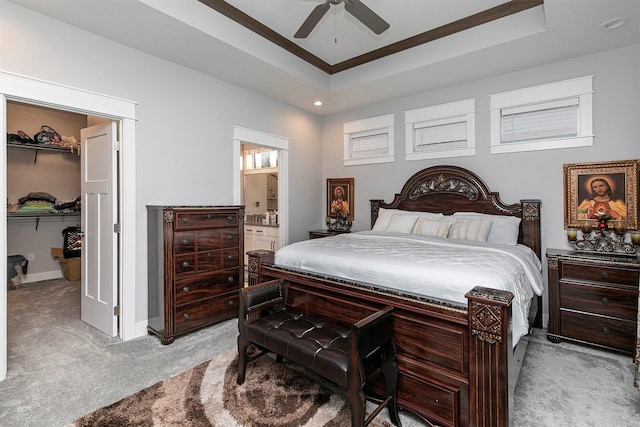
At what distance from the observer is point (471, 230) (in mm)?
3289

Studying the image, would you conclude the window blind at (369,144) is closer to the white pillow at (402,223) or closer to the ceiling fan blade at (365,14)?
the white pillow at (402,223)

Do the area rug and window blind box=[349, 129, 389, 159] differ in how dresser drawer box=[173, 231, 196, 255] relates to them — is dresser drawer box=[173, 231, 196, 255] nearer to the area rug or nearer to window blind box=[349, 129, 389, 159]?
the area rug

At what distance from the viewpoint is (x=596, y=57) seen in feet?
10.4

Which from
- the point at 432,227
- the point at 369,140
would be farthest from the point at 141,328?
the point at 369,140

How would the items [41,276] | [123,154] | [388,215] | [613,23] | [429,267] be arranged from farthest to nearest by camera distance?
1. [41,276]
2. [388,215]
3. [123,154]
4. [613,23]
5. [429,267]

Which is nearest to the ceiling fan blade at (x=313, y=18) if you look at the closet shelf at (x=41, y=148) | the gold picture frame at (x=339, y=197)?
the gold picture frame at (x=339, y=197)

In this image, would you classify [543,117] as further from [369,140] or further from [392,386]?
[392,386]

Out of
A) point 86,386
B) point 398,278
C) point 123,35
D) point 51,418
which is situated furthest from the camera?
point 123,35

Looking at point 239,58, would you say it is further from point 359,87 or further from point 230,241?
point 230,241

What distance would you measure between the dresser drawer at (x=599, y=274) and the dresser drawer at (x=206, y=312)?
3.33 metres

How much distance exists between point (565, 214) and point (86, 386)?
4597 mm

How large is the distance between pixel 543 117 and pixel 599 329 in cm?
226

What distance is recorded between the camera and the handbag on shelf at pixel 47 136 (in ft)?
15.8

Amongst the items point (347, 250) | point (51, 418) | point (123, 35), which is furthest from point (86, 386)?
point (123, 35)
